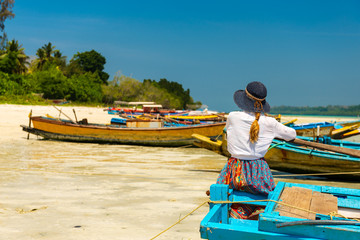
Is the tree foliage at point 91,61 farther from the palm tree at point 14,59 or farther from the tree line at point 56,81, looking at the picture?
the palm tree at point 14,59

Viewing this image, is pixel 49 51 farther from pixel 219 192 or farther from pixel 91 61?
pixel 219 192

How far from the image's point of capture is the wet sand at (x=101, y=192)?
505 cm

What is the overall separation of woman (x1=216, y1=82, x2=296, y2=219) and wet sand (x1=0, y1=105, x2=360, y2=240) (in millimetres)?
1475

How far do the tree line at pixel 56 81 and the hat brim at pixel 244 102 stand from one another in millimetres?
36141

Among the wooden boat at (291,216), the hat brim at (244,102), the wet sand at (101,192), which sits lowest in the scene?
the wet sand at (101,192)

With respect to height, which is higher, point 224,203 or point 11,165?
point 224,203

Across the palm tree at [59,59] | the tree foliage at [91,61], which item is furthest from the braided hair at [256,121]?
the tree foliage at [91,61]

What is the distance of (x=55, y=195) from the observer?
6.90 meters

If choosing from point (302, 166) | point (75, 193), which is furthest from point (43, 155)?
point (302, 166)

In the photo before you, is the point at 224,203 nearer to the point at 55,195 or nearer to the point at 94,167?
the point at 55,195

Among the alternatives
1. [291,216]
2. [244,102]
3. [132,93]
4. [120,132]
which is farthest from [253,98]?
[132,93]

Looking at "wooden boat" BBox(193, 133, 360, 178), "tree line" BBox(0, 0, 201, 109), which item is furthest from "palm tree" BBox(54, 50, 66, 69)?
"wooden boat" BBox(193, 133, 360, 178)

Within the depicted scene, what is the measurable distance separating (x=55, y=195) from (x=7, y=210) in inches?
45.3

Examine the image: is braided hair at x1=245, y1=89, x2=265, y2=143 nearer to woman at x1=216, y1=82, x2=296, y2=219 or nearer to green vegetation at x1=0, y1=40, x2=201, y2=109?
woman at x1=216, y1=82, x2=296, y2=219
